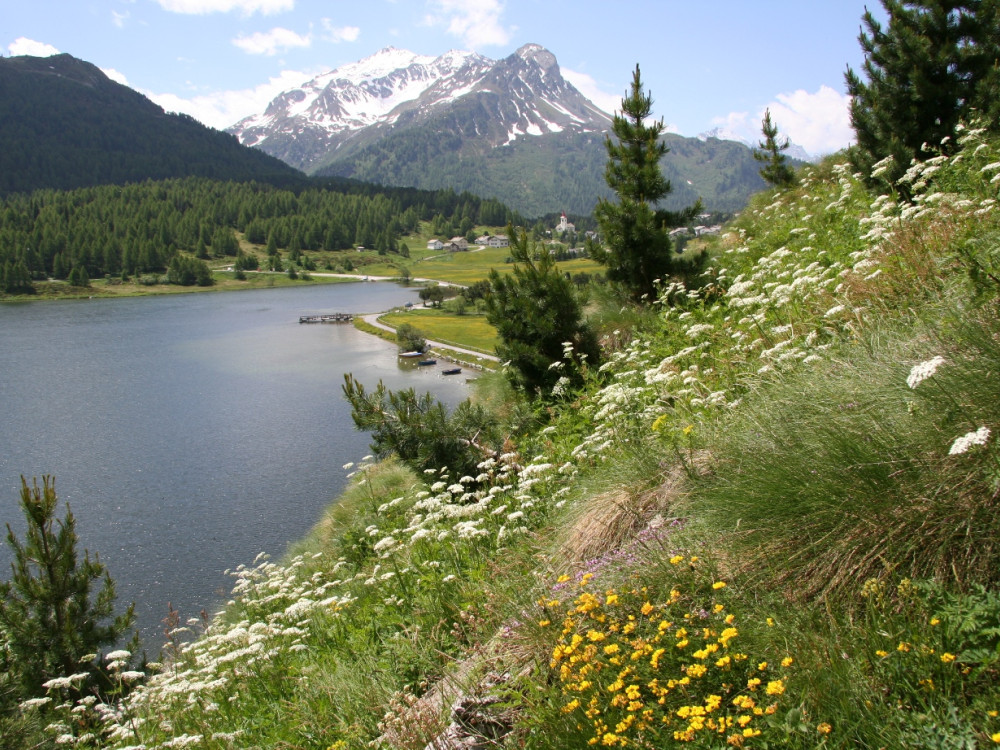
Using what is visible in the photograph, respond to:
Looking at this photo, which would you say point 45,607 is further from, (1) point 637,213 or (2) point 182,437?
(2) point 182,437

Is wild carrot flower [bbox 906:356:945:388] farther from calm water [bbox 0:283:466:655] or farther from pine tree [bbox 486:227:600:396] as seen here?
calm water [bbox 0:283:466:655]

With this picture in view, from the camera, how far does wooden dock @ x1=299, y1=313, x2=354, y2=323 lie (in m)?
94.9

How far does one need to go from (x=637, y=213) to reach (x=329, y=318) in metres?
86.5

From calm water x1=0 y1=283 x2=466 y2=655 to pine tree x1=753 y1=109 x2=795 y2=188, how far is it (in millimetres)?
23077

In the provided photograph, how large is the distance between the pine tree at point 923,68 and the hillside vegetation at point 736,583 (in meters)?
6.53

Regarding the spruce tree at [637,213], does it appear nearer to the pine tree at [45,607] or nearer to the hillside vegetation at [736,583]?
the hillside vegetation at [736,583]

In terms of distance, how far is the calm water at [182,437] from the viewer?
81.0 feet

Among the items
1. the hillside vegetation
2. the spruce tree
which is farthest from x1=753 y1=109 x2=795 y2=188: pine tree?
the hillside vegetation

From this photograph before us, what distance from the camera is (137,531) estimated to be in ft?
87.4

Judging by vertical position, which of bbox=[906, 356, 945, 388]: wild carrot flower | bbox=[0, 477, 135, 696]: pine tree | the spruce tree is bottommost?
bbox=[0, 477, 135, 696]: pine tree

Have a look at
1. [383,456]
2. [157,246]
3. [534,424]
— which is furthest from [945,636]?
[157,246]

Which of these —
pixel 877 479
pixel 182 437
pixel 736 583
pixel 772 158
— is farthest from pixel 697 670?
pixel 182 437

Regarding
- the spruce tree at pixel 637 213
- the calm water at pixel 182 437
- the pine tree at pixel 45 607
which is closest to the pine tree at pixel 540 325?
the spruce tree at pixel 637 213

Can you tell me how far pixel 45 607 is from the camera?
1043 centimetres
